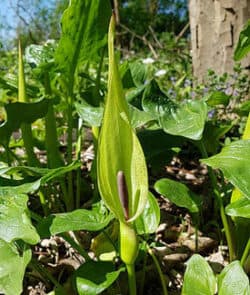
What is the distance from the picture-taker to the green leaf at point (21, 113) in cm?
84

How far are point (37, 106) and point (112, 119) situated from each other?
12.5 inches

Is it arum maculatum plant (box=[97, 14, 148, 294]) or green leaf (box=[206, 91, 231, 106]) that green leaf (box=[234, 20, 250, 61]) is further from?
arum maculatum plant (box=[97, 14, 148, 294])

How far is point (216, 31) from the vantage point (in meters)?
1.59

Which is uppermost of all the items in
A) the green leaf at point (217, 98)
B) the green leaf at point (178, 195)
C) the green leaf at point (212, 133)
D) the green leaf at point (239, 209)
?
the green leaf at point (217, 98)

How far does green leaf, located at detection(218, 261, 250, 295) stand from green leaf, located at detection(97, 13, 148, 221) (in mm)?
140

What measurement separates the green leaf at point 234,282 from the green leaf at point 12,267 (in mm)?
249

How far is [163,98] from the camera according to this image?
33.9 inches

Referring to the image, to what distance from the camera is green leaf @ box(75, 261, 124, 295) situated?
0.63 metres

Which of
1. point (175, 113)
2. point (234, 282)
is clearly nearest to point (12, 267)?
point (234, 282)

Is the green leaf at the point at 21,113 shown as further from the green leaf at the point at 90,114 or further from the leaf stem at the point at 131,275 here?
the leaf stem at the point at 131,275

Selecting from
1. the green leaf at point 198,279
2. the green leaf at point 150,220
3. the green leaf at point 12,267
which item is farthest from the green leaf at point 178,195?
the green leaf at point 12,267

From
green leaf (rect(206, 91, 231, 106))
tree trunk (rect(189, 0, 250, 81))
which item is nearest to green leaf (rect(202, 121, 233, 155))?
green leaf (rect(206, 91, 231, 106))

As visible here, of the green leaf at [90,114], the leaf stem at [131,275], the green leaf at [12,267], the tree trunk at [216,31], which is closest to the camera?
the green leaf at [12,267]

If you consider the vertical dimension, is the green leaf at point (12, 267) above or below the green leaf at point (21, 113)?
below
